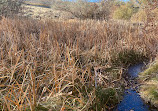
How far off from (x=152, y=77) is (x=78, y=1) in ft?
38.2

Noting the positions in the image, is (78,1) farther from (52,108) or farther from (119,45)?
(52,108)

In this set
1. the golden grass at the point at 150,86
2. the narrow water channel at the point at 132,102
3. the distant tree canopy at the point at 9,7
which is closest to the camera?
the narrow water channel at the point at 132,102

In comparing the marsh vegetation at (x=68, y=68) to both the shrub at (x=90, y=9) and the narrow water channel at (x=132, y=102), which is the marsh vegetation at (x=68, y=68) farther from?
the shrub at (x=90, y=9)

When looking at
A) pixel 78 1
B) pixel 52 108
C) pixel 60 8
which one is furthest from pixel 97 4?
pixel 52 108

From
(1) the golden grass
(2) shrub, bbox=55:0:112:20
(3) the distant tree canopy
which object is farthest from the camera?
(2) shrub, bbox=55:0:112:20

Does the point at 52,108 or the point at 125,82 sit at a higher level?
the point at 52,108

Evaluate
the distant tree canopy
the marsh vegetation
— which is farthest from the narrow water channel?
the distant tree canopy

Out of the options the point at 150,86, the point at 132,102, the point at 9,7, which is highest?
the point at 9,7

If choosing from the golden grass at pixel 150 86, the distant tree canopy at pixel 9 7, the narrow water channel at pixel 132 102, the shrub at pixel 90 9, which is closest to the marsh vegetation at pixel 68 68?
the golden grass at pixel 150 86

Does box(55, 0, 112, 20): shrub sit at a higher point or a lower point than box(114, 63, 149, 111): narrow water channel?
higher

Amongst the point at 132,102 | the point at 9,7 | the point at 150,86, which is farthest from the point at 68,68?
the point at 9,7

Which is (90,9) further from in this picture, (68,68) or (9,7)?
(68,68)

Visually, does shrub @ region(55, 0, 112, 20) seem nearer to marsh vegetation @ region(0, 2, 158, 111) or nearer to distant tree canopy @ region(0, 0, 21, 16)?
distant tree canopy @ region(0, 0, 21, 16)

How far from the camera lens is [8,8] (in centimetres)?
887
